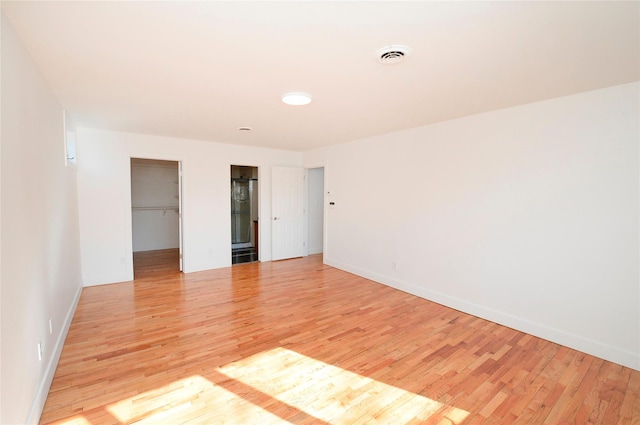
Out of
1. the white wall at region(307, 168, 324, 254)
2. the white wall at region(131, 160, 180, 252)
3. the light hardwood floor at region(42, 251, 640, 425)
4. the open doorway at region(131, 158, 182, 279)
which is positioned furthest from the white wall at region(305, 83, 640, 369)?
the white wall at region(131, 160, 180, 252)

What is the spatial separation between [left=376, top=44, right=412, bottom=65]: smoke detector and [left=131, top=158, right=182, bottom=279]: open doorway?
595 centimetres

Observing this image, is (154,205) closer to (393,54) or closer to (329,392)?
(329,392)

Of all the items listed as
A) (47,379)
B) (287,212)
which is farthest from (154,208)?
(47,379)

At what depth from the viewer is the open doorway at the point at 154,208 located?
6.91 m

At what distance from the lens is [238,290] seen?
421 centimetres

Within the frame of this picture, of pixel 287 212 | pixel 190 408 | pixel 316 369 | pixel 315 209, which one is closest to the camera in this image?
pixel 190 408

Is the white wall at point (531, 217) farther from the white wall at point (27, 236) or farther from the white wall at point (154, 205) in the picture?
the white wall at point (154, 205)

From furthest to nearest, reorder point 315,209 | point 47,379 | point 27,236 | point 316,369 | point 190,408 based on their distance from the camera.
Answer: point 315,209
point 316,369
point 47,379
point 190,408
point 27,236

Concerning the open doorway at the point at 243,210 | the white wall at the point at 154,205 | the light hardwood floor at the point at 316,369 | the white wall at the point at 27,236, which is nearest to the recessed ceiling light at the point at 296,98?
the white wall at the point at 27,236

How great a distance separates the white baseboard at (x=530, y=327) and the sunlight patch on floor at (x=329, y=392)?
1643mm

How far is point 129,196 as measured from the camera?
4574mm

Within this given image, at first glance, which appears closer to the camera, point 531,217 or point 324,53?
point 324,53

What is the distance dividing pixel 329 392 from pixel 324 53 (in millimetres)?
2340

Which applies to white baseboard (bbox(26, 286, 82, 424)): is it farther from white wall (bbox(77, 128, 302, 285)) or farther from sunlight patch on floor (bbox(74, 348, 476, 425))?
white wall (bbox(77, 128, 302, 285))
